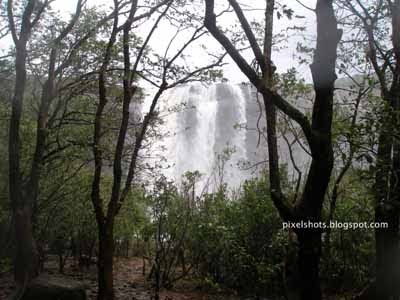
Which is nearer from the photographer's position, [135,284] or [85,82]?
[85,82]

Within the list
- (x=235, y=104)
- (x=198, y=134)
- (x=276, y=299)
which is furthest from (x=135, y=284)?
(x=235, y=104)

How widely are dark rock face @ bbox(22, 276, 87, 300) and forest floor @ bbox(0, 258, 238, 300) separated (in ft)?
1.35

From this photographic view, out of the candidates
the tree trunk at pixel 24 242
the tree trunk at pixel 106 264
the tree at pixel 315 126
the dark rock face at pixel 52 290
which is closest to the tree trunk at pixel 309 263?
the tree at pixel 315 126

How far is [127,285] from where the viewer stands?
830 centimetres

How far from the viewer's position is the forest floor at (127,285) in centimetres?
716

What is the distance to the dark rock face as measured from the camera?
559cm

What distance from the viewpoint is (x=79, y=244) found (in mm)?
9578

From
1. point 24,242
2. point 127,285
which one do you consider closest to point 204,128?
point 127,285

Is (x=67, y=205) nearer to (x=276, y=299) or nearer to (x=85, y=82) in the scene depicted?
(x=85, y=82)

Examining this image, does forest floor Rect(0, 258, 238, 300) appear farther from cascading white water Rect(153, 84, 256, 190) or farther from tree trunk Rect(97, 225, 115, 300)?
cascading white water Rect(153, 84, 256, 190)

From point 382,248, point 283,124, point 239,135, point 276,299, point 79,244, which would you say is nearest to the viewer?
point 382,248

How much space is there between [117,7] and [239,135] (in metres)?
16.1

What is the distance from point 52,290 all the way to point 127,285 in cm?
285

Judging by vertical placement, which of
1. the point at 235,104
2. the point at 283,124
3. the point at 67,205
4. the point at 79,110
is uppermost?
the point at 235,104
